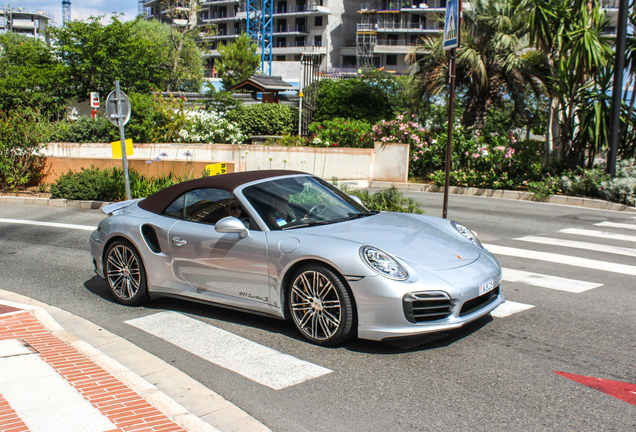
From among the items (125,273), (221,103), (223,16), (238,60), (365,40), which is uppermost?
(223,16)

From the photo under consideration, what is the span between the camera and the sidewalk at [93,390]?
11.2ft

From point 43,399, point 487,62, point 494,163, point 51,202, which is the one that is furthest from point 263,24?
point 43,399

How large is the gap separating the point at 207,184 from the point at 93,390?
2446 millimetres

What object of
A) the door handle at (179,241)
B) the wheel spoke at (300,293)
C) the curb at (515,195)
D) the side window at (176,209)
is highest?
the side window at (176,209)

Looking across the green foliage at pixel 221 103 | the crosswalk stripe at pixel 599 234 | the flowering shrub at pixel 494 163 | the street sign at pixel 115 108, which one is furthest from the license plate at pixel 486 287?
the green foliage at pixel 221 103

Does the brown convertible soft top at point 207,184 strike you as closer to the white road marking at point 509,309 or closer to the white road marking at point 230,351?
the white road marking at point 230,351

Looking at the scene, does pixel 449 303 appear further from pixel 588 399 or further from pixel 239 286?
pixel 239 286

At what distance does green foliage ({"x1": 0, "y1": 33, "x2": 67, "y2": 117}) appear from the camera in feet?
113

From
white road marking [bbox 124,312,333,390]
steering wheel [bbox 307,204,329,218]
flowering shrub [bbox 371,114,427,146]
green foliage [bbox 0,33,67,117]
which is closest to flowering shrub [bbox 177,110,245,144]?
flowering shrub [bbox 371,114,427,146]

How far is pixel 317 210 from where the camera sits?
18.1 ft

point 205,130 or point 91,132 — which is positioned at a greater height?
point 205,130

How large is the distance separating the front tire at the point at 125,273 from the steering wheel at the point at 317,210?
189 centimetres

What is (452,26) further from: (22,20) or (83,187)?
(22,20)

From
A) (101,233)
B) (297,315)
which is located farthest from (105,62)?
(297,315)
